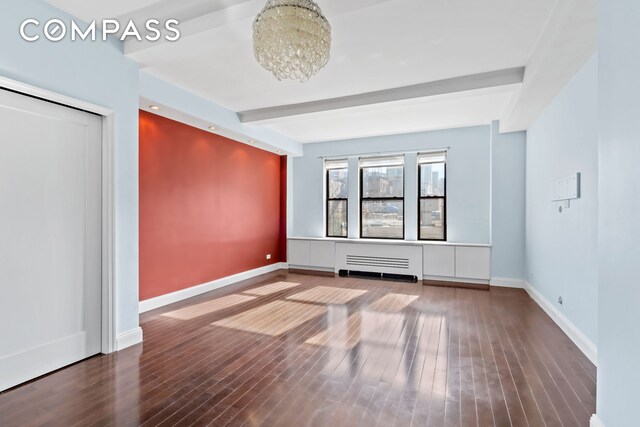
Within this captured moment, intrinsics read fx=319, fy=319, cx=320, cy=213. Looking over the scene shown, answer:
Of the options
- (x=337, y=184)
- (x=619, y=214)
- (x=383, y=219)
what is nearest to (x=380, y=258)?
(x=383, y=219)

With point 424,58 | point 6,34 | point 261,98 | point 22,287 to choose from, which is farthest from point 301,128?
point 22,287

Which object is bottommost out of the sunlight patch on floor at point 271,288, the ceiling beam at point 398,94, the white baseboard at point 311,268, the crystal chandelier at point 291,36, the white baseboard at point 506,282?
the sunlight patch on floor at point 271,288

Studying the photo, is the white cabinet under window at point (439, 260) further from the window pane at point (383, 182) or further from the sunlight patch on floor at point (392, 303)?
the window pane at point (383, 182)

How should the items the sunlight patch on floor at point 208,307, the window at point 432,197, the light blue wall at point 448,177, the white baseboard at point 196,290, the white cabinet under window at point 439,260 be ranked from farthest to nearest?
the window at point 432,197 < the light blue wall at point 448,177 < the white cabinet under window at point 439,260 < the white baseboard at point 196,290 < the sunlight patch on floor at point 208,307

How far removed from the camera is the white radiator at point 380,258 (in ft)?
20.8

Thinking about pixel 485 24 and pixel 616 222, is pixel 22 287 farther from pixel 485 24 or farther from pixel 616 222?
pixel 485 24

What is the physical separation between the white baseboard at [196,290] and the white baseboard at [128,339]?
1093mm

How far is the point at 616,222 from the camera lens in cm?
166

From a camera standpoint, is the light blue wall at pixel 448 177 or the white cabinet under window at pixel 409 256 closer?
the white cabinet under window at pixel 409 256

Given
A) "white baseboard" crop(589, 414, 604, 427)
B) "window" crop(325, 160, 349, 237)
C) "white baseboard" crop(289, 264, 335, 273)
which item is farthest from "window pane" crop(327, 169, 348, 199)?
"white baseboard" crop(589, 414, 604, 427)

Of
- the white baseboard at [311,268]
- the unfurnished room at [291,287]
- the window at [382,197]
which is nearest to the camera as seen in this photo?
the unfurnished room at [291,287]

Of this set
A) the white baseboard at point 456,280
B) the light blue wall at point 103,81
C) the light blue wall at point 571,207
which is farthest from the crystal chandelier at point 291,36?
the white baseboard at point 456,280

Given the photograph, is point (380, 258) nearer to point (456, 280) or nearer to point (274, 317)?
point (456, 280)

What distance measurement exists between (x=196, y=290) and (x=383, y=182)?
4.40 metres
